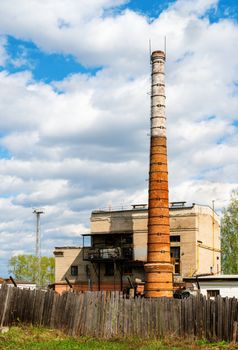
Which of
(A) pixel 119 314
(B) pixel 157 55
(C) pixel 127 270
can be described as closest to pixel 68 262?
(C) pixel 127 270

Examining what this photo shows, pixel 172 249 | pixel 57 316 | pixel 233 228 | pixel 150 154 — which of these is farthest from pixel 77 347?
pixel 233 228

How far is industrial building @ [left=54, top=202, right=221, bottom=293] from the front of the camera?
45219 mm

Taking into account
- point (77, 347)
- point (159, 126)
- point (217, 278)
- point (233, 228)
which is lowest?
point (77, 347)

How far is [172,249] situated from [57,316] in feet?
87.4

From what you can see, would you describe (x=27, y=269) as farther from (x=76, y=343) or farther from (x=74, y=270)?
(x=76, y=343)

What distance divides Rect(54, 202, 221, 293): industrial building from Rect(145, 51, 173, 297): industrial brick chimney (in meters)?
10.0

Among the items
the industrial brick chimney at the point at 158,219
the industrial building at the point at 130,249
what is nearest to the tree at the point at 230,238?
the industrial building at the point at 130,249

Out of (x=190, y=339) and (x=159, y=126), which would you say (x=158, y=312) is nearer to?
(x=190, y=339)

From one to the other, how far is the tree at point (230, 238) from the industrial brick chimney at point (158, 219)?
2140cm

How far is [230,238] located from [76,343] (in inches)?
1555

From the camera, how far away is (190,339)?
17.3 m

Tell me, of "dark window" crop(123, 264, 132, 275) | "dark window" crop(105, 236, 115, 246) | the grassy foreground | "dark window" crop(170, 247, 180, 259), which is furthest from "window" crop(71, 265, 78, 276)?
the grassy foreground

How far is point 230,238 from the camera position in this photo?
54.8 metres

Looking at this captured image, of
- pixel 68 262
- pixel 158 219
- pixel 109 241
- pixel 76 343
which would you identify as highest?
pixel 158 219
